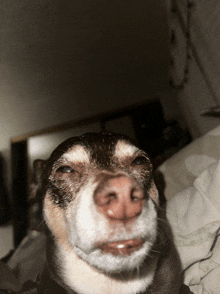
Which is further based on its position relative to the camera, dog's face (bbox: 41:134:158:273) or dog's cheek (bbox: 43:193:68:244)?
dog's cheek (bbox: 43:193:68:244)

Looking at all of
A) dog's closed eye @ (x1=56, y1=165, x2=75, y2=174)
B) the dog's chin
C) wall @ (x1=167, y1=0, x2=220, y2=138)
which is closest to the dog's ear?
dog's closed eye @ (x1=56, y1=165, x2=75, y2=174)

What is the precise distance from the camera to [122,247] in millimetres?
840

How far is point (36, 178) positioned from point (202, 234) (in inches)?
52.4

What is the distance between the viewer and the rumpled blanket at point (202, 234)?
1.31 metres

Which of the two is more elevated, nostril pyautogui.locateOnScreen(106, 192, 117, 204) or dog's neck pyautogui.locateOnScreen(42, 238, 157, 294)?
nostril pyautogui.locateOnScreen(106, 192, 117, 204)

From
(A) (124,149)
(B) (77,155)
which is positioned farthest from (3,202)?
(A) (124,149)

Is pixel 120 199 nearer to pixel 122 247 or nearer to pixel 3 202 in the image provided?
pixel 122 247

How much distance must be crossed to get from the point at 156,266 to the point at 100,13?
2.00 metres

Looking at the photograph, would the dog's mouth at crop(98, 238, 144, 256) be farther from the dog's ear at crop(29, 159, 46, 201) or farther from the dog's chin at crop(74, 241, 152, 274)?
the dog's ear at crop(29, 159, 46, 201)

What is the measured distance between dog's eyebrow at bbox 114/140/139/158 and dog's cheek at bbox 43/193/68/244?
516mm

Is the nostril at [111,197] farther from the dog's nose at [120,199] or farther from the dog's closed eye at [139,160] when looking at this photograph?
the dog's closed eye at [139,160]

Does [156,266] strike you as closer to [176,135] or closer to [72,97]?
[176,135]

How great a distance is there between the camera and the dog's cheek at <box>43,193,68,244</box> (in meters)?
1.21

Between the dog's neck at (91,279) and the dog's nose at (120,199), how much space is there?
553 mm
